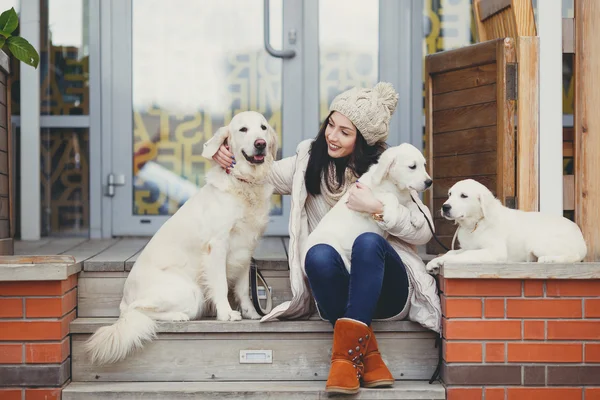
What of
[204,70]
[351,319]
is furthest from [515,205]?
[204,70]

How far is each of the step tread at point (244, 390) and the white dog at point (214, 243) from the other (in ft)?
0.99

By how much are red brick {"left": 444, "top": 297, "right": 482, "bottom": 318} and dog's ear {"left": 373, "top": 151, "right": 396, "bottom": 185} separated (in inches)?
22.4

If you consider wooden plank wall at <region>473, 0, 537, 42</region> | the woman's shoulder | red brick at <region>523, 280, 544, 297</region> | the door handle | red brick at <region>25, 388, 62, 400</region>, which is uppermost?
the door handle

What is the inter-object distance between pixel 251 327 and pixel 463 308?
34.9 inches

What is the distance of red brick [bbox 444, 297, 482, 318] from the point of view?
2885 mm

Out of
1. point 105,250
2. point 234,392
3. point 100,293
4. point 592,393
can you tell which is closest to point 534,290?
point 592,393

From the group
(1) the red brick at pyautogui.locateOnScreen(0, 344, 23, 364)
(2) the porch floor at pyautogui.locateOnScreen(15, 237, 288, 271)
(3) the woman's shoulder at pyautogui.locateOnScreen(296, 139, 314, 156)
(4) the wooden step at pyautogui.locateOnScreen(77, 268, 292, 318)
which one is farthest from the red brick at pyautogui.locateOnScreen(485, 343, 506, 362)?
(1) the red brick at pyautogui.locateOnScreen(0, 344, 23, 364)

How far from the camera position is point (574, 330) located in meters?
2.88

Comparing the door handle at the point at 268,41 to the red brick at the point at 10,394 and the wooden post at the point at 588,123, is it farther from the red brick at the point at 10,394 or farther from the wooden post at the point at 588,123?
the red brick at the point at 10,394

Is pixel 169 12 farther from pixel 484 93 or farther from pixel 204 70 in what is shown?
pixel 484 93

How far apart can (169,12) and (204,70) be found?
0.46 m

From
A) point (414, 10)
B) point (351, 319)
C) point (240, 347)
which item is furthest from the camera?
point (414, 10)

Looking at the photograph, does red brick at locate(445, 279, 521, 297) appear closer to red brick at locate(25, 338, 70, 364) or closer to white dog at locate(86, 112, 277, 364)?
white dog at locate(86, 112, 277, 364)

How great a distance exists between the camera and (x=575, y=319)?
9.44 feet
